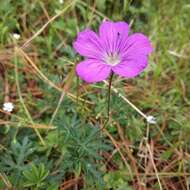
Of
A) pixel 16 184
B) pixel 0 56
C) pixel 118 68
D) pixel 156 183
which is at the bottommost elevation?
pixel 156 183

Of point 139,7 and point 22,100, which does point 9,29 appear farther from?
point 139,7

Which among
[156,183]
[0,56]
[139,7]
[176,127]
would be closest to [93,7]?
[139,7]

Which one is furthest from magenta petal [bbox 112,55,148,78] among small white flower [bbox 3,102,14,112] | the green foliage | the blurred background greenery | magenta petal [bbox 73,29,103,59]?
small white flower [bbox 3,102,14,112]

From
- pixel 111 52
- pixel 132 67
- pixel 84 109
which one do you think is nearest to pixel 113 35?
pixel 111 52

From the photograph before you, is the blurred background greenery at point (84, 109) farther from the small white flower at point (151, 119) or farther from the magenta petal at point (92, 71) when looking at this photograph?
the magenta petal at point (92, 71)

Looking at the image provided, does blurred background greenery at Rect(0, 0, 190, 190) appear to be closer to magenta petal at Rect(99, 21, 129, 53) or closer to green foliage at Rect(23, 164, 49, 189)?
green foliage at Rect(23, 164, 49, 189)

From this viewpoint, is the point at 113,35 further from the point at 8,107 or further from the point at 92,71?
the point at 8,107

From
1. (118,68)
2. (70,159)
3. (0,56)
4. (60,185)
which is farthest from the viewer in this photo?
(0,56)

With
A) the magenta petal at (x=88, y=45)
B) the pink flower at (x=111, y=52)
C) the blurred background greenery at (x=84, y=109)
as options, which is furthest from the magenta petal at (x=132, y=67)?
the blurred background greenery at (x=84, y=109)
